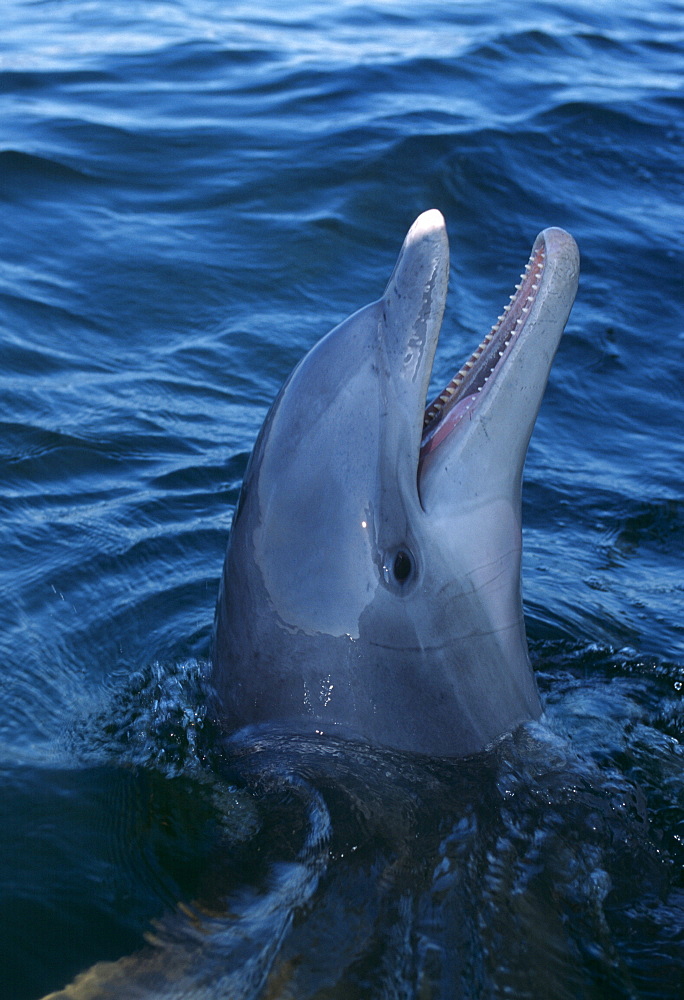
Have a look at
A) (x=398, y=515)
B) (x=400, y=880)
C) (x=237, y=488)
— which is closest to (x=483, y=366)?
(x=398, y=515)

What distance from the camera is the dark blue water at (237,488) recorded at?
379 centimetres

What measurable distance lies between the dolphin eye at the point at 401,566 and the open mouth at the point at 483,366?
37 cm

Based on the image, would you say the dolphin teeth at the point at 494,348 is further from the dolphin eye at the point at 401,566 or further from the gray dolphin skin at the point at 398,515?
the dolphin eye at the point at 401,566

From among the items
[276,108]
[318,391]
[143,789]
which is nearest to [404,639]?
[318,391]

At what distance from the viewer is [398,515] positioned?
13.4 feet

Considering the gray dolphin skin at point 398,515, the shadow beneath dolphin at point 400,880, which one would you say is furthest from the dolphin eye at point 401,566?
the shadow beneath dolphin at point 400,880

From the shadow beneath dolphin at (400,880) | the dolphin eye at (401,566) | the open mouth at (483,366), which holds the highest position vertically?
the open mouth at (483,366)

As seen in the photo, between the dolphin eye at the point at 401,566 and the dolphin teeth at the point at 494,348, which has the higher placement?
the dolphin teeth at the point at 494,348

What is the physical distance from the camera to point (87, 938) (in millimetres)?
3877

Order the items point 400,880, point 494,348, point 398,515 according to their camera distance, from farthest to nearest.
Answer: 1. point 494,348
2. point 398,515
3. point 400,880

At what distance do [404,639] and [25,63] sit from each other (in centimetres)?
1357

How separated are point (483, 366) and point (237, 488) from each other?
3.34m

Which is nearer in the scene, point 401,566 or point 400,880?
point 400,880

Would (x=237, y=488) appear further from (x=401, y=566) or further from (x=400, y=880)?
(x=400, y=880)
